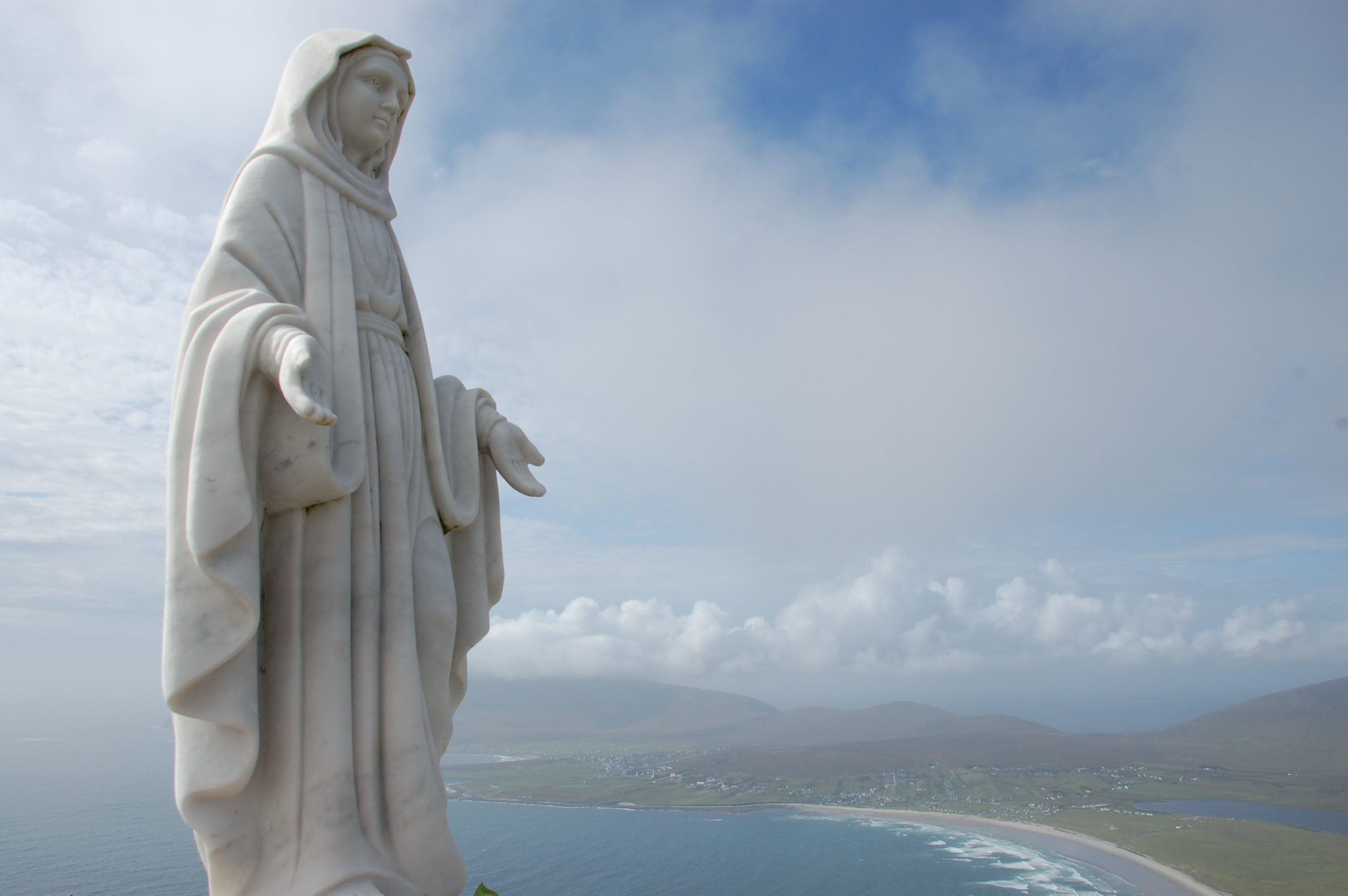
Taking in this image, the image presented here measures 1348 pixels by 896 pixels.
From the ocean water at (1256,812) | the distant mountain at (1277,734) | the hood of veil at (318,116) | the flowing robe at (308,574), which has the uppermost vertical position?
the hood of veil at (318,116)

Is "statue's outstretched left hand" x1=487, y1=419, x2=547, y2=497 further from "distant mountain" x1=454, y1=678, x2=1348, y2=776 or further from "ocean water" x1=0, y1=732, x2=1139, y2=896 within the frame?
"distant mountain" x1=454, y1=678, x2=1348, y2=776

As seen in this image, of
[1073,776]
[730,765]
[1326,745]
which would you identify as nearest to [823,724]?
[730,765]

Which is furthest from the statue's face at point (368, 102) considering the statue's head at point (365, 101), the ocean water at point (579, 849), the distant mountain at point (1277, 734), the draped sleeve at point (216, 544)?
the distant mountain at point (1277, 734)

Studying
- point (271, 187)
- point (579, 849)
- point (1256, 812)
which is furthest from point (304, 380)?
point (1256, 812)

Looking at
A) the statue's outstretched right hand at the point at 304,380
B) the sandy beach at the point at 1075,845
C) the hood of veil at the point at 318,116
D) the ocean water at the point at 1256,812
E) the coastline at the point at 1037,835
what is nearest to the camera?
the statue's outstretched right hand at the point at 304,380

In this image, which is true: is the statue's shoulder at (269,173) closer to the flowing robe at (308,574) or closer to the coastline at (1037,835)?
the flowing robe at (308,574)

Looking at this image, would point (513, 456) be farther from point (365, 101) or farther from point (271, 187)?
point (365, 101)

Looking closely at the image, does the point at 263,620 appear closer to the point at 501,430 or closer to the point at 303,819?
the point at 303,819
